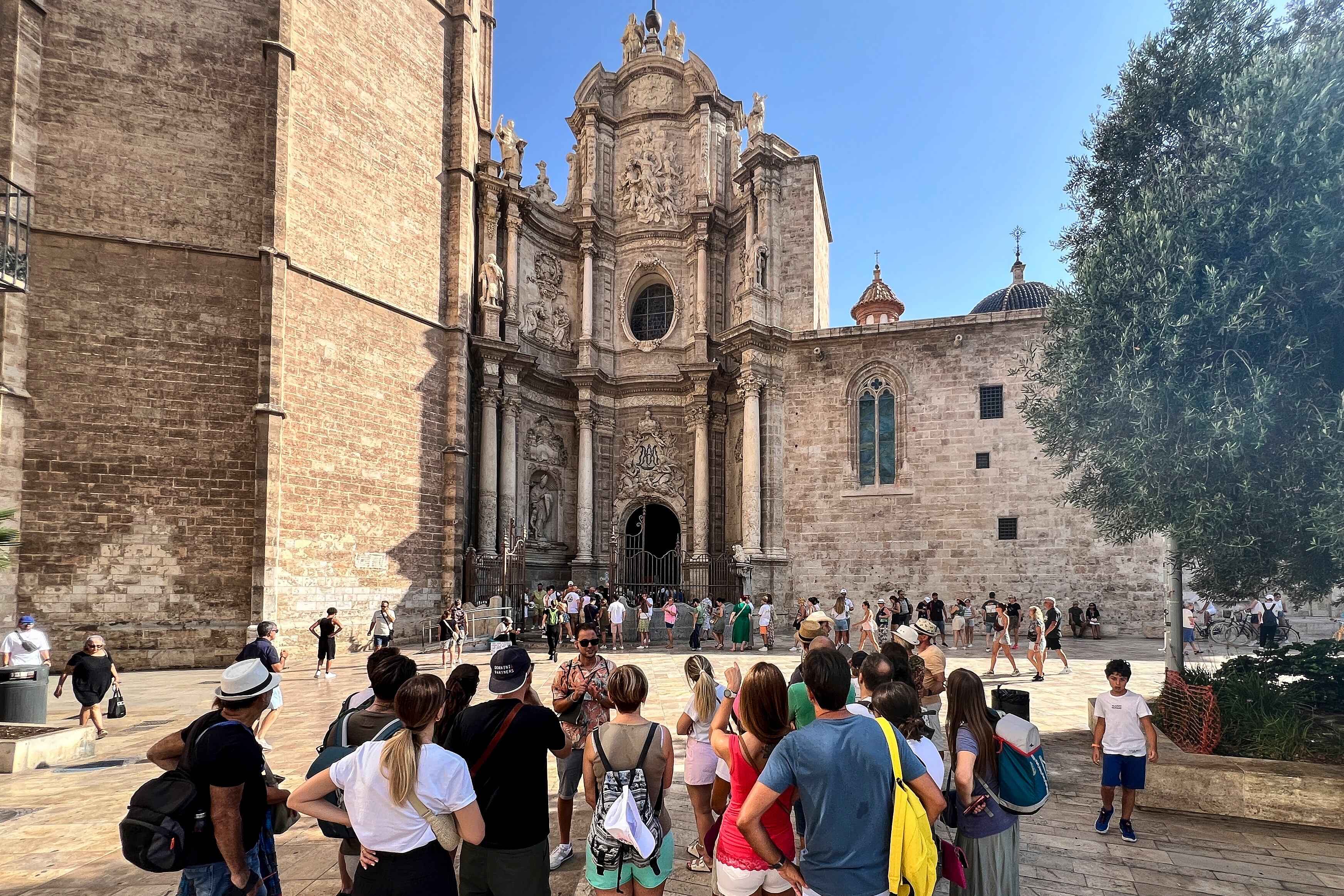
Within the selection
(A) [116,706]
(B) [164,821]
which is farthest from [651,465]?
(B) [164,821]

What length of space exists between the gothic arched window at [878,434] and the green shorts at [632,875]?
762 inches

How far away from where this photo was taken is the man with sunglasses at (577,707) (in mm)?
4832

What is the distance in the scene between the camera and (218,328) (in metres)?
15.3

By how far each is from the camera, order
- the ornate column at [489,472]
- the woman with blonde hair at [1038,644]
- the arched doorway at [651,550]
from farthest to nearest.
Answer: the arched doorway at [651,550]
the ornate column at [489,472]
the woman with blonde hair at [1038,644]

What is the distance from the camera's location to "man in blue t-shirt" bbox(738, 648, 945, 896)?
265 centimetres

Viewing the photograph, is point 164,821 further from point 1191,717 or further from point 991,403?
point 991,403

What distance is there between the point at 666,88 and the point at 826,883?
2819 cm

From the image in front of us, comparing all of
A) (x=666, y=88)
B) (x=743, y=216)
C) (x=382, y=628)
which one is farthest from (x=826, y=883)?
(x=666, y=88)

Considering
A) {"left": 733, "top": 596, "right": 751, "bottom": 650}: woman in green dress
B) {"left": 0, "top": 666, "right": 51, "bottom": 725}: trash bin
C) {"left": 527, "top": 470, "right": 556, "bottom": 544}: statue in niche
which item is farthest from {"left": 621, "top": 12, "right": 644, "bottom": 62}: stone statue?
{"left": 0, "top": 666, "right": 51, "bottom": 725}: trash bin

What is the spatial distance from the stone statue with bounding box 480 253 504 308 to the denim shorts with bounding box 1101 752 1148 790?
19.5m

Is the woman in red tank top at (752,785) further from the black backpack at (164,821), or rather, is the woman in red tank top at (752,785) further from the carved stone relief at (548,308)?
the carved stone relief at (548,308)

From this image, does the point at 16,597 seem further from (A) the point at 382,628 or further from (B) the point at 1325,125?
(B) the point at 1325,125

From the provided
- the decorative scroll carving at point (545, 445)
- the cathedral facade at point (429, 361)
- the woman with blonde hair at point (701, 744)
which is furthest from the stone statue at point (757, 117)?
the woman with blonde hair at point (701, 744)

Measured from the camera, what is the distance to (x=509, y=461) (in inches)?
890
